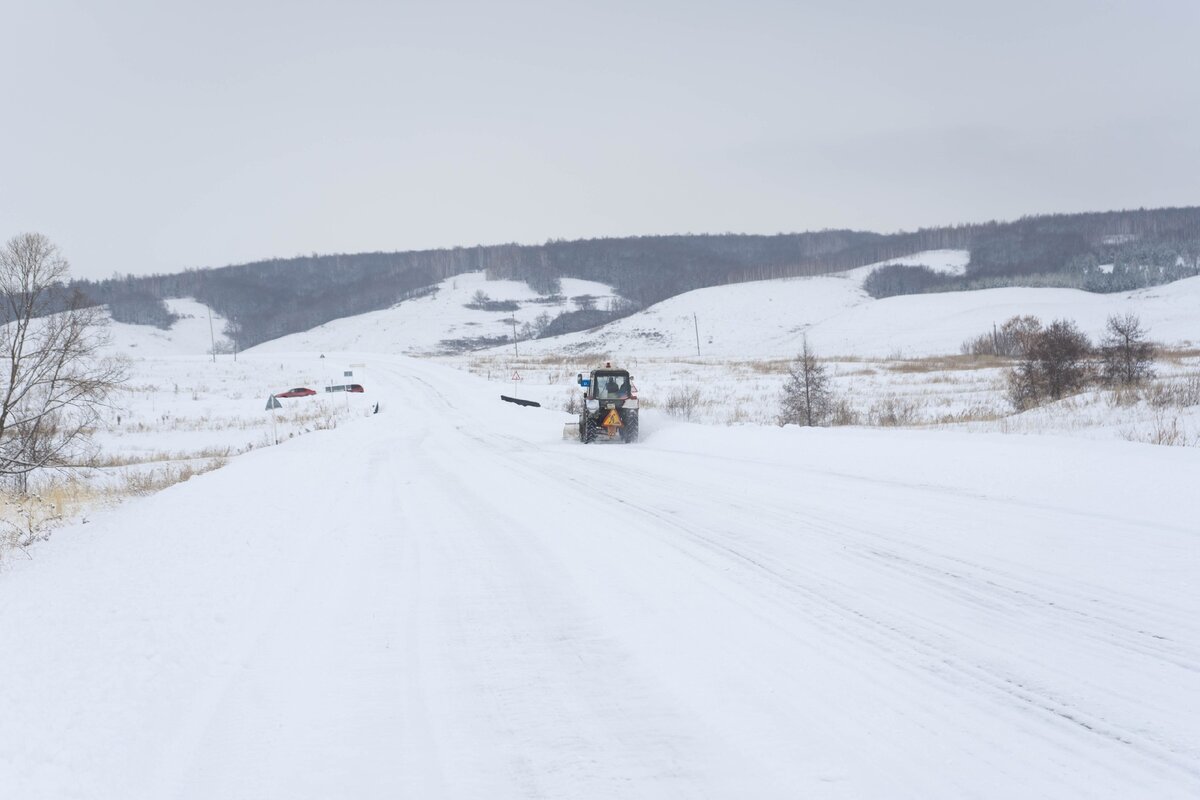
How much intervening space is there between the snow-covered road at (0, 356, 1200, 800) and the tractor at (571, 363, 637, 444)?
9397mm

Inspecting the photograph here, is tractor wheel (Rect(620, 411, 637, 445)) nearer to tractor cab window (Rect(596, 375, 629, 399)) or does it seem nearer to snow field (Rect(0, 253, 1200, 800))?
tractor cab window (Rect(596, 375, 629, 399))

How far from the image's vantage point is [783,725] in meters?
3.88

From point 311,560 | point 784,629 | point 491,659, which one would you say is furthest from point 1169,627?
point 311,560

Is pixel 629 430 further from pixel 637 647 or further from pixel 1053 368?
pixel 1053 368

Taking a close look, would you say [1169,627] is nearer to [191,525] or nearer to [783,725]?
[783,725]

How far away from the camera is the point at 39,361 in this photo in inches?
790

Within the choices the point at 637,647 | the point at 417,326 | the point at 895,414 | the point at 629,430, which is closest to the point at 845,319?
the point at 895,414

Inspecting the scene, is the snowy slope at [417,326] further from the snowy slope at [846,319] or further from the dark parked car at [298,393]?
the dark parked car at [298,393]

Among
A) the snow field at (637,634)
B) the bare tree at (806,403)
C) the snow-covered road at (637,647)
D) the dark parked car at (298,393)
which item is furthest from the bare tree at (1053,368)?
the dark parked car at (298,393)

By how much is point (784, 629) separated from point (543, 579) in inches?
95.3

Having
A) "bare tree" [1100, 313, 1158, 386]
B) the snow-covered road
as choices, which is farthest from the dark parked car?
"bare tree" [1100, 313, 1158, 386]

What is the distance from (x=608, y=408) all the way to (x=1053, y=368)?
57.8ft

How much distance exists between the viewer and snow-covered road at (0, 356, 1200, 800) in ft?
11.6

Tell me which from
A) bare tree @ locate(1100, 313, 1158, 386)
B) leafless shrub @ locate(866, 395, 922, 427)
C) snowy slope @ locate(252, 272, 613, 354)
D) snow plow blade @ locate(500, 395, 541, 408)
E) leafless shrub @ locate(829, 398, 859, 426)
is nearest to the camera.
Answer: leafless shrub @ locate(866, 395, 922, 427)
